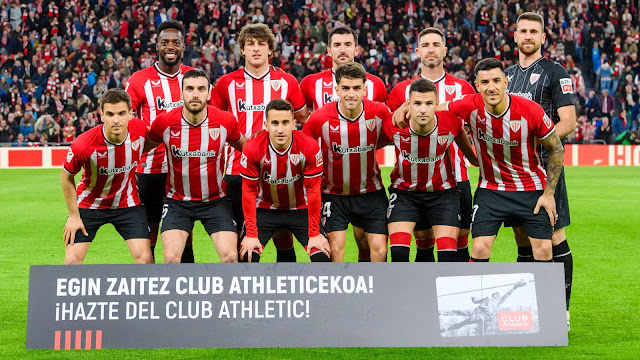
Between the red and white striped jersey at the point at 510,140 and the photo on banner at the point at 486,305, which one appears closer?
the photo on banner at the point at 486,305

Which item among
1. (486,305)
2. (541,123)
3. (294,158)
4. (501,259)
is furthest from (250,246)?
(501,259)

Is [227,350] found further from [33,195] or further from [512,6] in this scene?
[512,6]

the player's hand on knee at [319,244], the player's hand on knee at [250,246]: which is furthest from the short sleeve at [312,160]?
the player's hand on knee at [250,246]

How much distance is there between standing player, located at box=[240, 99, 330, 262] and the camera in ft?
18.8

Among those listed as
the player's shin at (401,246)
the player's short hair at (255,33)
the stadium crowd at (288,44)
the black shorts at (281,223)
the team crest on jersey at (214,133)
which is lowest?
the player's shin at (401,246)

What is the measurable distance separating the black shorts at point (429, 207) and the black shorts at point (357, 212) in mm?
104

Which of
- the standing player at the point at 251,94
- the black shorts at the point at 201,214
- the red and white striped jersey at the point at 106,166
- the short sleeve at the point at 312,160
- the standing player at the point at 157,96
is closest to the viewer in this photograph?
the short sleeve at the point at 312,160

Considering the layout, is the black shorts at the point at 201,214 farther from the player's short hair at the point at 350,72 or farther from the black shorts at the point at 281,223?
the player's short hair at the point at 350,72

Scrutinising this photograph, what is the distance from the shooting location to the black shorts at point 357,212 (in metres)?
6.21

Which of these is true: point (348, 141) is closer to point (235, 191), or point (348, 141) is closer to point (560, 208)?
point (235, 191)

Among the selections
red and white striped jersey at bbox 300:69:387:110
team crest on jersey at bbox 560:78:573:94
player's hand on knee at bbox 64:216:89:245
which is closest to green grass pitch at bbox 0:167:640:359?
player's hand on knee at bbox 64:216:89:245

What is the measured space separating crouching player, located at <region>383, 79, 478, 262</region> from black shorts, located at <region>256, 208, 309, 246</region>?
64 cm

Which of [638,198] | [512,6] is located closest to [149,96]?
[638,198]

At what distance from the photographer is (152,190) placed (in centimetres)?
675
